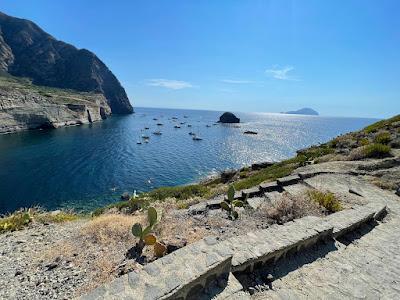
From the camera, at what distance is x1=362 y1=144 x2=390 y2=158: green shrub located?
1881 centimetres

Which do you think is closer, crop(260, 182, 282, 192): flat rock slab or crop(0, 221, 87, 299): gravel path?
crop(0, 221, 87, 299): gravel path

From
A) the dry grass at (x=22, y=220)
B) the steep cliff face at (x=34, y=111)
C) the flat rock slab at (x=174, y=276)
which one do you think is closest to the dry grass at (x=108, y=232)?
the flat rock slab at (x=174, y=276)

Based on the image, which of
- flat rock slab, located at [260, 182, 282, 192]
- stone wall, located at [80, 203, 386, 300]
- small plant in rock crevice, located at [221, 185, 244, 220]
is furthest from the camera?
flat rock slab, located at [260, 182, 282, 192]

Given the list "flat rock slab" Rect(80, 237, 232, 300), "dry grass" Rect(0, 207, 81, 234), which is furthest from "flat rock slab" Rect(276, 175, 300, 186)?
"dry grass" Rect(0, 207, 81, 234)

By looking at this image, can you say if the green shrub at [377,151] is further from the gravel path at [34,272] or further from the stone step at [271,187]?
the gravel path at [34,272]

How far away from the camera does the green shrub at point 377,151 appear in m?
18.8

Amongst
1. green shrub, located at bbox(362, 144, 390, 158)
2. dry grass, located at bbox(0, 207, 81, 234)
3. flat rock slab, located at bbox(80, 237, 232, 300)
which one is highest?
green shrub, located at bbox(362, 144, 390, 158)

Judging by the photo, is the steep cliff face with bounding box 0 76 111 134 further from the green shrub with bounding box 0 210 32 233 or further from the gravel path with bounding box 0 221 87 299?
the gravel path with bounding box 0 221 87 299

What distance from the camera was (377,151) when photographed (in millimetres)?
19062

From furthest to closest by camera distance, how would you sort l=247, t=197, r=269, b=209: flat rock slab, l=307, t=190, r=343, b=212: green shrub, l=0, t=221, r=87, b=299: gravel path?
1. l=247, t=197, r=269, b=209: flat rock slab
2. l=307, t=190, r=343, b=212: green shrub
3. l=0, t=221, r=87, b=299: gravel path

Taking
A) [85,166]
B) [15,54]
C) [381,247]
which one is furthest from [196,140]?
[15,54]

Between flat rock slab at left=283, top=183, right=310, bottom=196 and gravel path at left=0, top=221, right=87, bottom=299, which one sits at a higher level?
flat rock slab at left=283, top=183, right=310, bottom=196

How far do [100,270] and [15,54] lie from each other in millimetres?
244987

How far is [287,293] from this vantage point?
20.0ft
